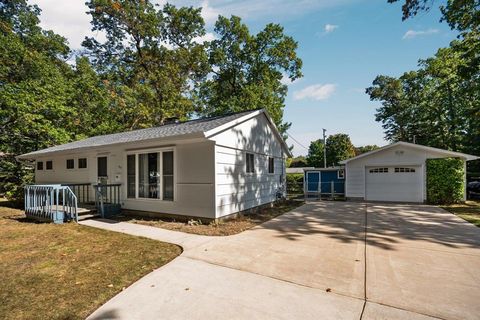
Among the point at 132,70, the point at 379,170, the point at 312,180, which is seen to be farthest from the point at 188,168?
the point at 132,70

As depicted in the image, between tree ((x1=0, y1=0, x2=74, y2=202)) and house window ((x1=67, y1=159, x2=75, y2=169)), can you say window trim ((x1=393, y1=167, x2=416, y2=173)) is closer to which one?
house window ((x1=67, y1=159, x2=75, y2=169))

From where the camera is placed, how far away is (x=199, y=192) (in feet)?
25.1

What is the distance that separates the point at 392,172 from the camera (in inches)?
536

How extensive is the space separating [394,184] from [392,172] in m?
0.68

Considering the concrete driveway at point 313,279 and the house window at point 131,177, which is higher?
the house window at point 131,177

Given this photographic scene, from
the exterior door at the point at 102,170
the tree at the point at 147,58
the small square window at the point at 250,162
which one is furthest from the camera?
the tree at the point at 147,58

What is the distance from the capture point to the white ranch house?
752cm

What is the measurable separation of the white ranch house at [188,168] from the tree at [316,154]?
83.6 feet

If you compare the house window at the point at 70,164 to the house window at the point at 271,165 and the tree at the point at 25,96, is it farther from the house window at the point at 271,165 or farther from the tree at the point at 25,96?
the house window at the point at 271,165

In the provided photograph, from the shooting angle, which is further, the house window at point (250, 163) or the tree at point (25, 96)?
the tree at point (25, 96)

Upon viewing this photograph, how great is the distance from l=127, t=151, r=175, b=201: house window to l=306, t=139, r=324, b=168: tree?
2960 cm

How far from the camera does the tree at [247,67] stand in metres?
22.2

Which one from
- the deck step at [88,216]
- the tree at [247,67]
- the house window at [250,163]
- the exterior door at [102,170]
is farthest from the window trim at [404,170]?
the deck step at [88,216]

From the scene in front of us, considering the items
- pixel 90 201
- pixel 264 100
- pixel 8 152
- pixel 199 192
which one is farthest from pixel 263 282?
pixel 8 152
